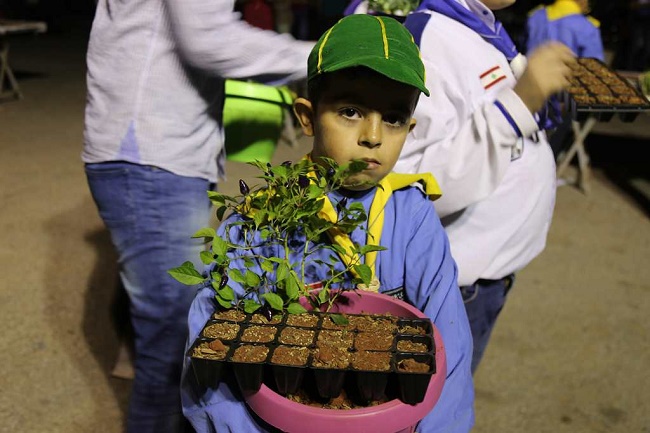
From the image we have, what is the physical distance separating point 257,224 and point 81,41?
11.4 m

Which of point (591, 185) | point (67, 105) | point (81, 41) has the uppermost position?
point (591, 185)

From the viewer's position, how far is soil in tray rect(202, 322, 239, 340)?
96cm

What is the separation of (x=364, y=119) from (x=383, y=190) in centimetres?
14

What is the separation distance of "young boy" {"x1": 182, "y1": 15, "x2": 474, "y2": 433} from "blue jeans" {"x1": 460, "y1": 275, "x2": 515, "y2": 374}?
1.55 ft

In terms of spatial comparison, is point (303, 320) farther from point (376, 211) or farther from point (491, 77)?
point (491, 77)

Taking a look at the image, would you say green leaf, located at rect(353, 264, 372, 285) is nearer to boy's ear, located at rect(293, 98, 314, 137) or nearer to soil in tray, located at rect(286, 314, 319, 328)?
soil in tray, located at rect(286, 314, 319, 328)

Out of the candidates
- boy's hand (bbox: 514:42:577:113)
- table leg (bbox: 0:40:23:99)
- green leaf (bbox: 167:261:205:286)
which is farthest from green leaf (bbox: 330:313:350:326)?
table leg (bbox: 0:40:23:99)

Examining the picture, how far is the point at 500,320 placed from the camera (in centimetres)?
336

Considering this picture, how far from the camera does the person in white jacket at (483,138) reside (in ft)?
4.45

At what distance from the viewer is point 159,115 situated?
1692 mm

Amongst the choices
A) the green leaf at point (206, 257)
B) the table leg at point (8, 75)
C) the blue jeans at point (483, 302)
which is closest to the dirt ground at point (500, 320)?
the blue jeans at point (483, 302)

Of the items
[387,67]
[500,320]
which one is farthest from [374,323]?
[500,320]

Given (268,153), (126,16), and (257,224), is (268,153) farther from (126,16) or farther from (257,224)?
Answer: (257,224)

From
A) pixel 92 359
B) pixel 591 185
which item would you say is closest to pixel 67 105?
pixel 92 359
